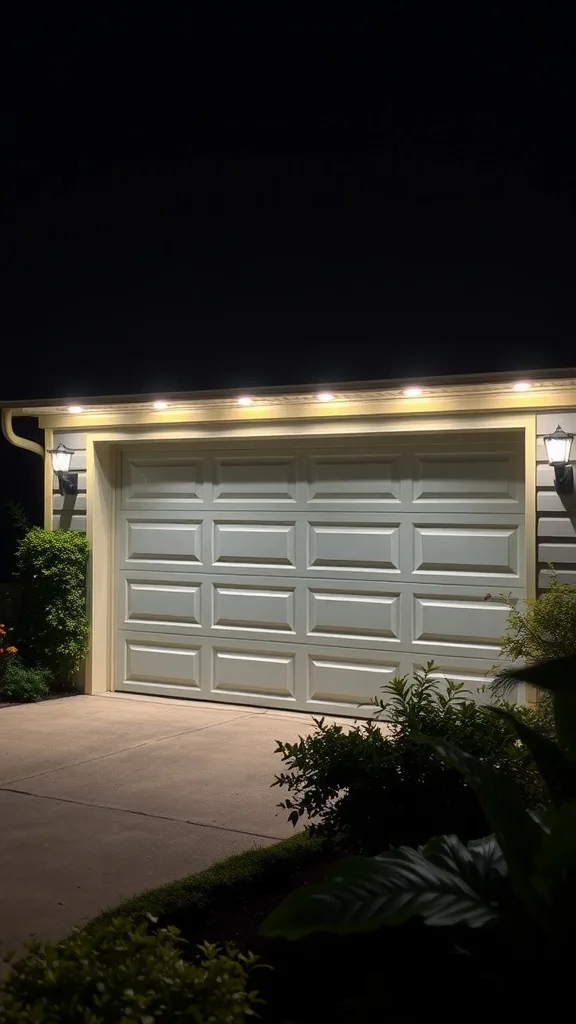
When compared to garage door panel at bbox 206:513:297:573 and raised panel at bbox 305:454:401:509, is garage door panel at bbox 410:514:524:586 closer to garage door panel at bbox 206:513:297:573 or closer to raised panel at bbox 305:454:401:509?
raised panel at bbox 305:454:401:509

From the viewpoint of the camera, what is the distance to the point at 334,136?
8578 mm

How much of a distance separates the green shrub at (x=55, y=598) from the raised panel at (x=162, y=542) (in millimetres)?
437

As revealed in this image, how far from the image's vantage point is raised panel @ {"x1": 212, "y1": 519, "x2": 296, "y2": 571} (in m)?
9.02

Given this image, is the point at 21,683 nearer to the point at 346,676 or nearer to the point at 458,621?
the point at 346,676


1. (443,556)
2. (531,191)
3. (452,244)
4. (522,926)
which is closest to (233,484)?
(443,556)

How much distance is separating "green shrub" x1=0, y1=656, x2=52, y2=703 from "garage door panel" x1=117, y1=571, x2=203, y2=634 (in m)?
0.92

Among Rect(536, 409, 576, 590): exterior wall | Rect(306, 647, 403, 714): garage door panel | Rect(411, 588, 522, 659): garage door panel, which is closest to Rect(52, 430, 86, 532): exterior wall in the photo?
Rect(306, 647, 403, 714): garage door panel

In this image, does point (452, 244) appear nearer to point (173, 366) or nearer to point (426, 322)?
point (426, 322)

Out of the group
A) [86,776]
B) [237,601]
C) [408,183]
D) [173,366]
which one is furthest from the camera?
[237,601]

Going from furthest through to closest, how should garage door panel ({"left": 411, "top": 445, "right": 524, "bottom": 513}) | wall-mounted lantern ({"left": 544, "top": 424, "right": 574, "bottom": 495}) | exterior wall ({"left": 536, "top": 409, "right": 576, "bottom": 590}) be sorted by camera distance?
garage door panel ({"left": 411, "top": 445, "right": 524, "bottom": 513})
exterior wall ({"left": 536, "top": 409, "right": 576, "bottom": 590})
wall-mounted lantern ({"left": 544, "top": 424, "right": 574, "bottom": 495})

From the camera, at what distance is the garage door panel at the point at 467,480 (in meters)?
8.05

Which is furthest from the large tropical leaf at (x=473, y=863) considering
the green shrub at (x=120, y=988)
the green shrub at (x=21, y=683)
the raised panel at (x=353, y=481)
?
the green shrub at (x=21, y=683)

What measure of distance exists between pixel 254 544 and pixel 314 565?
1.99ft

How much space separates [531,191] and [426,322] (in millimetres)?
1170
